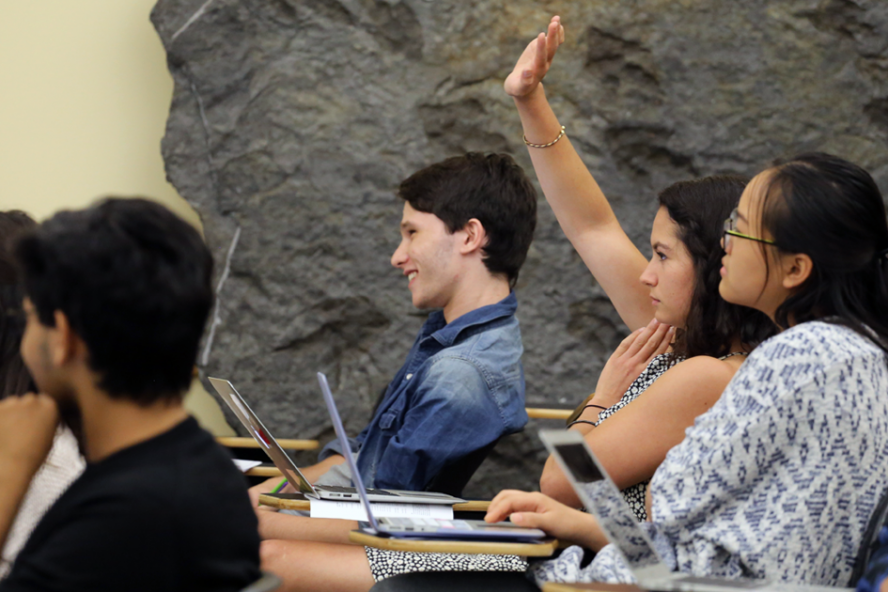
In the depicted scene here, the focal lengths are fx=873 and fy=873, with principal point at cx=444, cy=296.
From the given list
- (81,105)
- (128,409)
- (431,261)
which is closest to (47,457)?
(128,409)

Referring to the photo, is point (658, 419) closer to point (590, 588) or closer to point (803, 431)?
point (803, 431)

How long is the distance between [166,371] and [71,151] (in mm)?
2271

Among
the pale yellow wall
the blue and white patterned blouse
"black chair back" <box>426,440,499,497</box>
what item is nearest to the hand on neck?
"black chair back" <box>426,440,499,497</box>

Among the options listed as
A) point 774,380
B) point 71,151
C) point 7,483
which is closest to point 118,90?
point 71,151

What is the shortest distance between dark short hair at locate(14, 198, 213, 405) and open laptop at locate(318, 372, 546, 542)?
0.94ft

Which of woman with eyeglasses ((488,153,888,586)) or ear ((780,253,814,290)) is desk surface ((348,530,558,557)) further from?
ear ((780,253,814,290))

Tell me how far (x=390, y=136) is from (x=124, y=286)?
1892 mm

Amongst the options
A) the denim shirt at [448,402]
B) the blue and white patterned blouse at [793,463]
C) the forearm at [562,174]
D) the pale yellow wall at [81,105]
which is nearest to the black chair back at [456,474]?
the denim shirt at [448,402]

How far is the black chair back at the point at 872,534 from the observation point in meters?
1.00

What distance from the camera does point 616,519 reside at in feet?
3.09

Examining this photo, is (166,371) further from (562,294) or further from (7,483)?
(562,294)

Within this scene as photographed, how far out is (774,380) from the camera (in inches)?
40.3

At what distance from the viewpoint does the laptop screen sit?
917mm

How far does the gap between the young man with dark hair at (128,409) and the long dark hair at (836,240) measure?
76 cm
